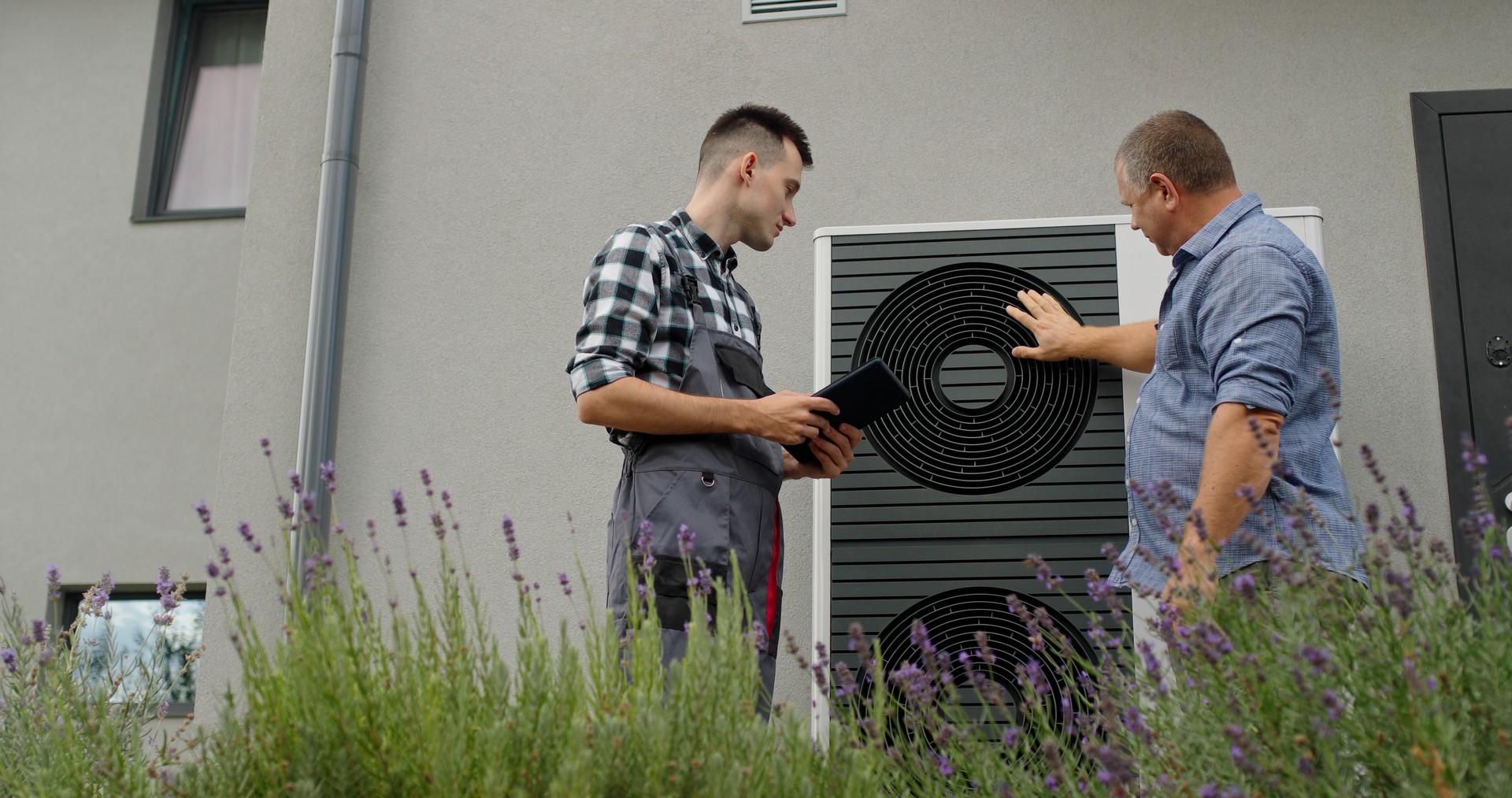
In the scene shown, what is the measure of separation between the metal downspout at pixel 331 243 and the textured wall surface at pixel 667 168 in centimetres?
7

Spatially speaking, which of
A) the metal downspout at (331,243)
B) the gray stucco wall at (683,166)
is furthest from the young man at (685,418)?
the metal downspout at (331,243)

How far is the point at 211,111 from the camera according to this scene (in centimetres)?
693

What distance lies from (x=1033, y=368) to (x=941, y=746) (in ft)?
3.70

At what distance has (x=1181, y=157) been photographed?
2.35 meters

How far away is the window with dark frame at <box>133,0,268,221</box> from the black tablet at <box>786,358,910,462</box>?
5.36m

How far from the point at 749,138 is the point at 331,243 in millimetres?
1482

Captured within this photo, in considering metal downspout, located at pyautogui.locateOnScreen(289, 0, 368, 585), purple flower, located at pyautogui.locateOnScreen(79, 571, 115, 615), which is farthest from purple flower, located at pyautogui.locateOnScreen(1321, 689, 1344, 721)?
metal downspout, located at pyautogui.locateOnScreen(289, 0, 368, 585)

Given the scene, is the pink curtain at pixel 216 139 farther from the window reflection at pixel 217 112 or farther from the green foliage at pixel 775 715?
the green foliage at pixel 775 715

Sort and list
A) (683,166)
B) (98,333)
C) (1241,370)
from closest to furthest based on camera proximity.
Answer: (1241,370) < (683,166) < (98,333)

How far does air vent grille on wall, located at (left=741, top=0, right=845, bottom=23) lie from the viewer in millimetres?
3578

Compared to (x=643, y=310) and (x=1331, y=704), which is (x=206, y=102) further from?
(x=1331, y=704)

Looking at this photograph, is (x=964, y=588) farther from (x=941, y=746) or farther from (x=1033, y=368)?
(x=941, y=746)

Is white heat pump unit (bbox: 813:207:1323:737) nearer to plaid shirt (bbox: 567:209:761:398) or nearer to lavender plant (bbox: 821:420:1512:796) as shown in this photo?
plaid shirt (bbox: 567:209:761:398)

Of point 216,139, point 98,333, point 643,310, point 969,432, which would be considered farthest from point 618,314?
point 216,139
